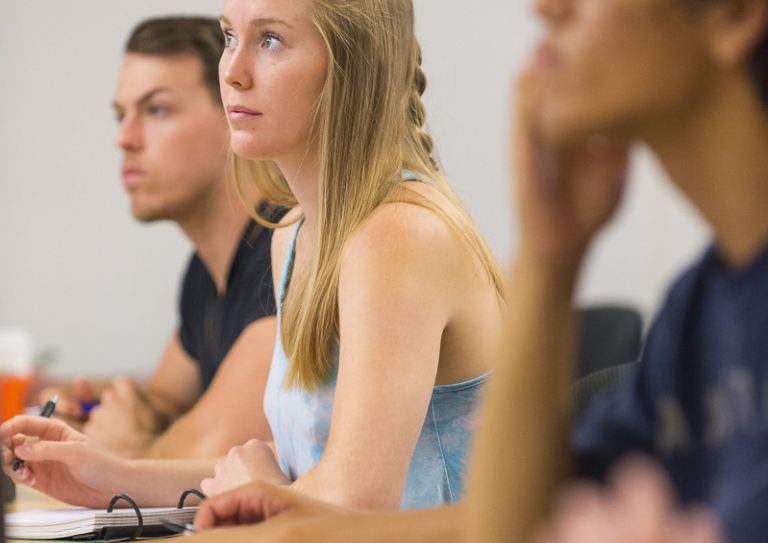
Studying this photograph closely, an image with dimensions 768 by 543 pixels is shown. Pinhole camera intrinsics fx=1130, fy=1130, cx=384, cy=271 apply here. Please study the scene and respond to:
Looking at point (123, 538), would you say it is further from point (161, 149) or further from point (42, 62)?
point (42, 62)

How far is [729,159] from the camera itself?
A: 512mm

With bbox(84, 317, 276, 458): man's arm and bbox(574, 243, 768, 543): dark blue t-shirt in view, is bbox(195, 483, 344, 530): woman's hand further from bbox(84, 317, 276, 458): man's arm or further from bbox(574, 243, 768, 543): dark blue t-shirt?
bbox(84, 317, 276, 458): man's arm

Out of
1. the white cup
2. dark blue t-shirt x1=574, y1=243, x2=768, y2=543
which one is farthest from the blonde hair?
the white cup

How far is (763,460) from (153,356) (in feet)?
10.4

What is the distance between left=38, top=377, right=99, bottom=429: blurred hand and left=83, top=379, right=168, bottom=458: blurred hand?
0.03 meters

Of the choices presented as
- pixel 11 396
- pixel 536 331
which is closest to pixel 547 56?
pixel 536 331

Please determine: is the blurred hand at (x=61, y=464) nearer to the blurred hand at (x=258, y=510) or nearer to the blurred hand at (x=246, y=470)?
the blurred hand at (x=246, y=470)

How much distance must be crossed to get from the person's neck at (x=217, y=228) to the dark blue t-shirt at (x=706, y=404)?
1535 mm

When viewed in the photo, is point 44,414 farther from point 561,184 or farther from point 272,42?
point 561,184

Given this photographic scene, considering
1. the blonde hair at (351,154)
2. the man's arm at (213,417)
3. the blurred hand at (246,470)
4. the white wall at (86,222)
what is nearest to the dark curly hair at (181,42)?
the man's arm at (213,417)

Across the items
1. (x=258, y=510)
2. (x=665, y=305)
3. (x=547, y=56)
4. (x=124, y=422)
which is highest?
(x=547, y=56)

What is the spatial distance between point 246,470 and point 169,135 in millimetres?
1038

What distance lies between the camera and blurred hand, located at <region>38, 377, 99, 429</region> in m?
2.07

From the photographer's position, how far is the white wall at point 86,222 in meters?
3.51
